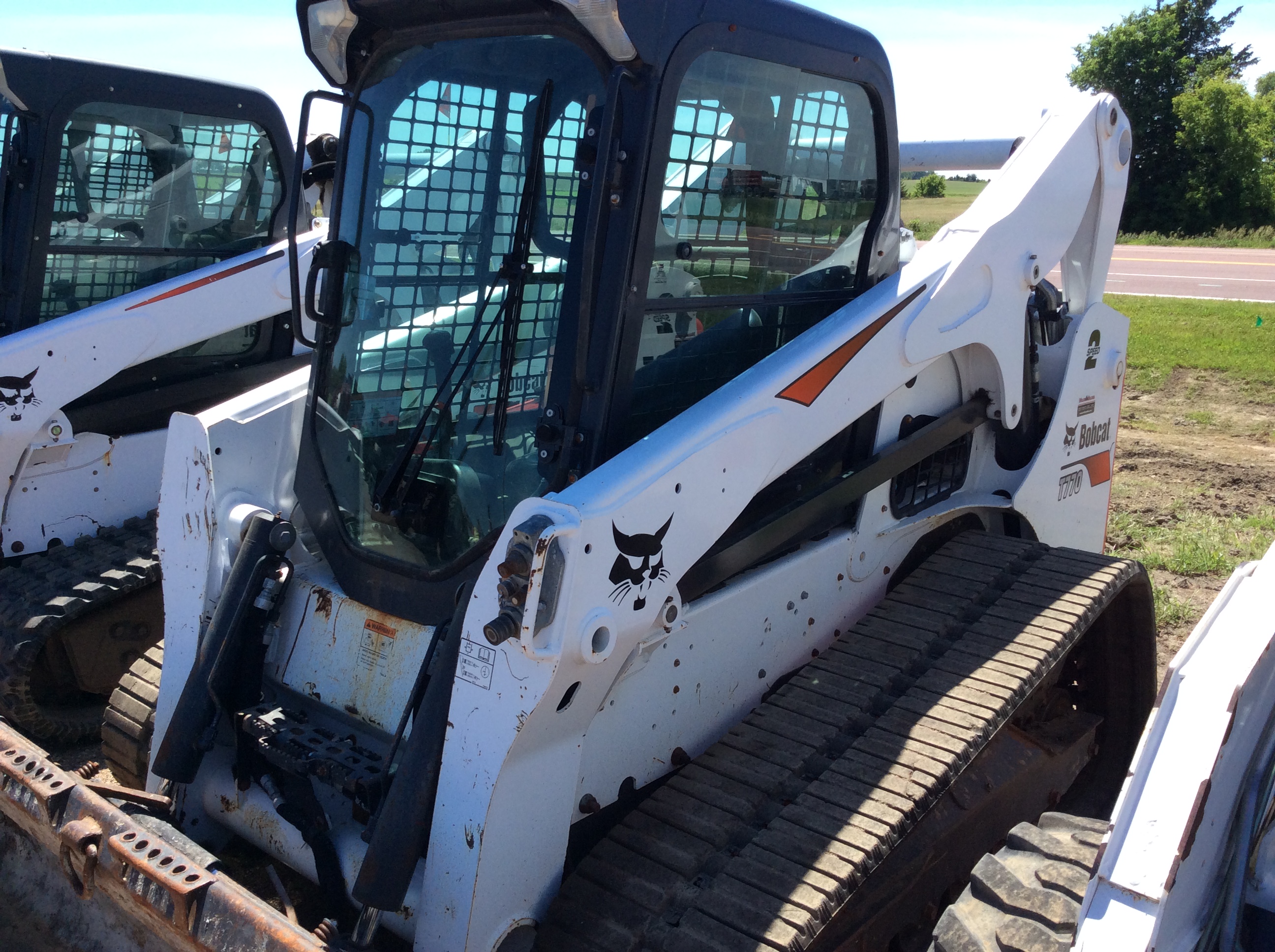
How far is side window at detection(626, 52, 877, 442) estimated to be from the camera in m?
2.68

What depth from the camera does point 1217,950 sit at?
6.45 feet

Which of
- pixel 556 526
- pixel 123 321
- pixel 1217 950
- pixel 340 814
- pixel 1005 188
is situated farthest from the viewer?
pixel 123 321

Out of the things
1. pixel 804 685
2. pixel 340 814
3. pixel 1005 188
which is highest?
pixel 1005 188

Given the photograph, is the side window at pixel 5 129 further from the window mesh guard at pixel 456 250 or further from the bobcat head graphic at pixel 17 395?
the window mesh guard at pixel 456 250

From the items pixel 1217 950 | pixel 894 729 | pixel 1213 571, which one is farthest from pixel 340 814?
pixel 1213 571

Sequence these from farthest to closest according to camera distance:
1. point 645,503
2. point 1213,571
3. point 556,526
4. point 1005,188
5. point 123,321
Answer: point 1213,571 → point 123,321 → point 1005,188 → point 645,503 → point 556,526

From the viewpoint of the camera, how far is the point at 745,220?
9.43ft

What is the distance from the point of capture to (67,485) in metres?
4.79

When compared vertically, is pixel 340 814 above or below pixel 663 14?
below

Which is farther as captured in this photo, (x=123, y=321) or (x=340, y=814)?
(x=123, y=321)

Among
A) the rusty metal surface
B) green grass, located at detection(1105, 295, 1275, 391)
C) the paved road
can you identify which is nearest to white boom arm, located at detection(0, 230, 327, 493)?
the rusty metal surface

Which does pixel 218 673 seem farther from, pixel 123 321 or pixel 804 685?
pixel 123 321

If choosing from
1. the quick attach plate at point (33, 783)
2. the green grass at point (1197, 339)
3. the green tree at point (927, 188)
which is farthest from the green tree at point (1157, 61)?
the quick attach plate at point (33, 783)

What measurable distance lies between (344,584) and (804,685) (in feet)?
4.10
